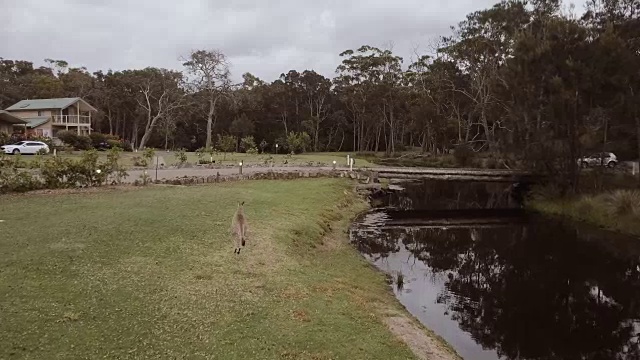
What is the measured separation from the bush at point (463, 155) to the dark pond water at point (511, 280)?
2394cm

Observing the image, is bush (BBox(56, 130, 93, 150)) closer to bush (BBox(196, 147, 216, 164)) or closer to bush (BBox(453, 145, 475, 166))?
bush (BBox(196, 147, 216, 164))

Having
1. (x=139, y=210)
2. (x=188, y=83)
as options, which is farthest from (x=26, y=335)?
(x=188, y=83)

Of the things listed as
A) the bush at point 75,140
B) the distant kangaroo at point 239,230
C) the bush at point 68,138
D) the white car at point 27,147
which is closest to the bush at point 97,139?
the bush at point 75,140

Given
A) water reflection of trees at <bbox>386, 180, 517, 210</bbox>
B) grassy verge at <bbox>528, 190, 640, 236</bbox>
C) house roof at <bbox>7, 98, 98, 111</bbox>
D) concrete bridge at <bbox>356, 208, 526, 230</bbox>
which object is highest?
house roof at <bbox>7, 98, 98, 111</bbox>

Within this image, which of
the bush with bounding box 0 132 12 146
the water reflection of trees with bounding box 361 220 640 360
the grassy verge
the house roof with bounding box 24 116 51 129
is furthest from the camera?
the house roof with bounding box 24 116 51 129

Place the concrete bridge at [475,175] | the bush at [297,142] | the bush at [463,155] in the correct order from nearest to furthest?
the concrete bridge at [475,175], the bush at [463,155], the bush at [297,142]

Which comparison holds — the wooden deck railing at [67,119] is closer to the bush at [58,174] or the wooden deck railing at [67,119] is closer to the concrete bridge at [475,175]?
the bush at [58,174]

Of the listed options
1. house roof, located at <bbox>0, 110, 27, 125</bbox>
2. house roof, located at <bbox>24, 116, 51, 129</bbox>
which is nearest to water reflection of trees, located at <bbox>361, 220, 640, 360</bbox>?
house roof, located at <bbox>0, 110, 27, 125</bbox>

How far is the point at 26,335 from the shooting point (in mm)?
8211

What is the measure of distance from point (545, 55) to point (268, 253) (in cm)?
2369

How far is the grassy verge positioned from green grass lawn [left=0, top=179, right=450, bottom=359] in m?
16.0

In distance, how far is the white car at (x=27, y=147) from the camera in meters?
44.9

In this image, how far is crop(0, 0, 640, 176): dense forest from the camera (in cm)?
3002

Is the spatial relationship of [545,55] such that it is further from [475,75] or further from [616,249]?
[475,75]
